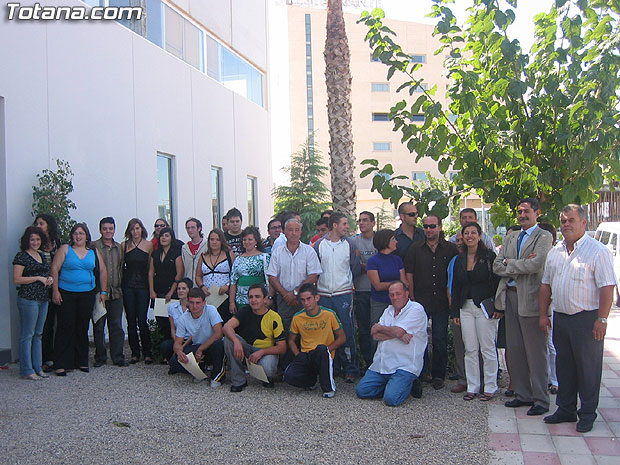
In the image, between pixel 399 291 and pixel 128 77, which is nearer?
pixel 399 291

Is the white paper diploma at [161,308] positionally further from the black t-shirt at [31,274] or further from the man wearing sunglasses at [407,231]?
the man wearing sunglasses at [407,231]

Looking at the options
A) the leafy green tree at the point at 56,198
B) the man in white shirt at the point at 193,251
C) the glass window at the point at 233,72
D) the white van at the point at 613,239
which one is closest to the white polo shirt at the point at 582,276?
the man in white shirt at the point at 193,251

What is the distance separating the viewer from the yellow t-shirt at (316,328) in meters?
7.07

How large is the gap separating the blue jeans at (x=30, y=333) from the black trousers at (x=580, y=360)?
5.62 metres

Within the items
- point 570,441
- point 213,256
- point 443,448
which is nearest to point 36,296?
point 213,256

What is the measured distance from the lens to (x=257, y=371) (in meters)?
7.12

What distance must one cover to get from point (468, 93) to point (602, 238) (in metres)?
10.3

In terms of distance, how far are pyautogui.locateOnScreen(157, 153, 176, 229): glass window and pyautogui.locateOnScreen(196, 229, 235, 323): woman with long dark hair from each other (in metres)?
4.14

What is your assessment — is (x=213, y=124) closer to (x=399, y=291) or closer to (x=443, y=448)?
(x=399, y=291)

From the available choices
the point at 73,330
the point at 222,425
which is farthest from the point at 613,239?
the point at 73,330

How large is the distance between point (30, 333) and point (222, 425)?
294cm

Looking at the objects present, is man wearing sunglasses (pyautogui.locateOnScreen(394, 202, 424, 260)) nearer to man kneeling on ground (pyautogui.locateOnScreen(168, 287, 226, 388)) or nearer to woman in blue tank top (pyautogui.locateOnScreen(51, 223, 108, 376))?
man kneeling on ground (pyautogui.locateOnScreen(168, 287, 226, 388))

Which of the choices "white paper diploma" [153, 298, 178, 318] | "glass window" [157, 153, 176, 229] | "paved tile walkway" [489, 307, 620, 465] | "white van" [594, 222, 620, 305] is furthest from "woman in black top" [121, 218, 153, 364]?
"white van" [594, 222, 620, 305]

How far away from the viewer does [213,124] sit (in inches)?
577
